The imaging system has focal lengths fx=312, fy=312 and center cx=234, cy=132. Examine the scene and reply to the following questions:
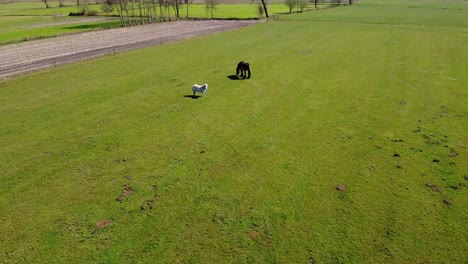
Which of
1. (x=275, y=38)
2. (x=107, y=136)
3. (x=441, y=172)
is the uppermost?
(x=275, y=38)

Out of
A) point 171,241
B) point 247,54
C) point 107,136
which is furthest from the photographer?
point 247,54

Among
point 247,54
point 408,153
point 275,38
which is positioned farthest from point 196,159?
point 275,38

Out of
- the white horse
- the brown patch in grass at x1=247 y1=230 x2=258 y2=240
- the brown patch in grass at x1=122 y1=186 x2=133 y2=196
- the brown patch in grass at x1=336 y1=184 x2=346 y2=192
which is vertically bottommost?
the brown patch in grass at x1=247 y1=230 x2=258 y2=240

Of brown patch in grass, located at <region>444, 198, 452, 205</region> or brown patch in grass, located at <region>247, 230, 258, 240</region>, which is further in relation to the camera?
brown patch in grass, located at <region>444, 198, 452, 205</region>

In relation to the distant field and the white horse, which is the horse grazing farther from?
the distant field

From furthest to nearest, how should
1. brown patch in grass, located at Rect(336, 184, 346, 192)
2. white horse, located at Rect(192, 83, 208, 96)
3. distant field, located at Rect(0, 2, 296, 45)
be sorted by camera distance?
distant field, located at Rect(0, 2, 296, 45), white horse, located at Rect(192, 83, 208, 96), brown patch in grass, located at Rect(336, 184, 346, 192)

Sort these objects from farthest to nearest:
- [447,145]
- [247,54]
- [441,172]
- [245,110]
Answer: [247,54] → [245,110] → [447,145] → [441,172]

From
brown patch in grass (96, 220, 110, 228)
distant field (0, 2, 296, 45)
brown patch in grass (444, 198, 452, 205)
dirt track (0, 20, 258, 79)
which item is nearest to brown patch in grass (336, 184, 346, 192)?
brown patch in grass (444, 198, 452, 205)

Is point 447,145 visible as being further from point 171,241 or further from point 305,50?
point 305,50

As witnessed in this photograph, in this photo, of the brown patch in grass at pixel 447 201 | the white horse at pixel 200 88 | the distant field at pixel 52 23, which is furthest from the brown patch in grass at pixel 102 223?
the distant field at pixel 52 23
